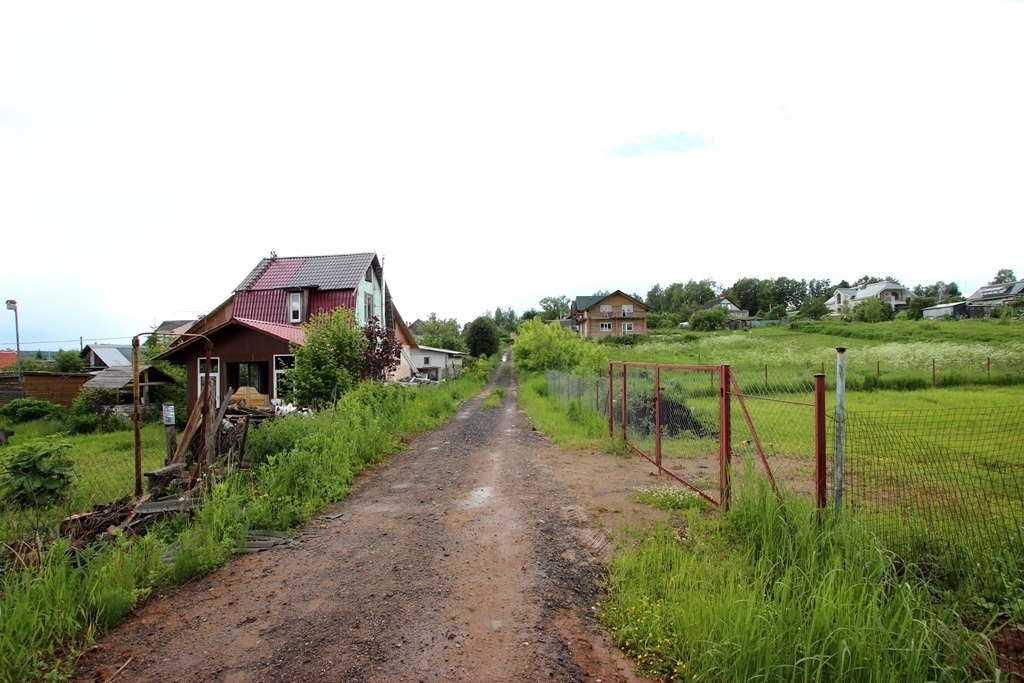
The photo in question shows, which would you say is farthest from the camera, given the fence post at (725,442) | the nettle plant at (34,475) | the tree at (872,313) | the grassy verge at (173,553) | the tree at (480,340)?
the tree at (480,340)

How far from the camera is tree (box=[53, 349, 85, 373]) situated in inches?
1727

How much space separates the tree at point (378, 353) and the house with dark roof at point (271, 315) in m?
3.04

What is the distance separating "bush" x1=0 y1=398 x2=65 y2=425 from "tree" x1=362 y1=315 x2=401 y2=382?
19197mm

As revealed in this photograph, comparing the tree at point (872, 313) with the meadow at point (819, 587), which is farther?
the tree at point (872, 313)

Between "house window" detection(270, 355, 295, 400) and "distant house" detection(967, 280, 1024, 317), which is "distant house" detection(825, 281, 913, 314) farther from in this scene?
"house window" detection(270, 355, 295, 400)

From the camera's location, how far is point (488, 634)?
141 inches

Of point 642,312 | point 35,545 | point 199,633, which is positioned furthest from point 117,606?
point 642,312

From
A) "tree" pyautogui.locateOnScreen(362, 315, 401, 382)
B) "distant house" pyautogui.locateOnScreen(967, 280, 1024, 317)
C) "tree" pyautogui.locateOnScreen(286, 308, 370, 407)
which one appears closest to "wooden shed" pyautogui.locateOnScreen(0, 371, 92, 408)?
"tree" pyautogui.locateOnScreen(362, 315, 401, 382)

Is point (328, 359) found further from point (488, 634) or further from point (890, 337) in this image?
point (890, 337)

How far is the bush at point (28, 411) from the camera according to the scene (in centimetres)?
2588

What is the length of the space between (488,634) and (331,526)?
311 cm

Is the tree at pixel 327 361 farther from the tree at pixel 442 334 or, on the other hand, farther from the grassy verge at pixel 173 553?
the tree at pixel 442 334

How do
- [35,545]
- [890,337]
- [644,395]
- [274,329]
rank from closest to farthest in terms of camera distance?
[35,545] → [644,395] → [274,329] → [890,337]

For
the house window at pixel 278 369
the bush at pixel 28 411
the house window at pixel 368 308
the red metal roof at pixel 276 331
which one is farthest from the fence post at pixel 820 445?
the bush at pixel 28 411
